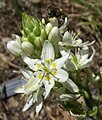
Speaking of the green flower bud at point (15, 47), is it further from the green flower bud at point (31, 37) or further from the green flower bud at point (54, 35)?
the green flower bud at point (54, 35)

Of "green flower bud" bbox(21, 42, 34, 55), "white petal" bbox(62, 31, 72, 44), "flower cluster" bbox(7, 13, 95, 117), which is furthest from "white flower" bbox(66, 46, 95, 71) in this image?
"green flower bud" bbox(21, 42, 34, 55)

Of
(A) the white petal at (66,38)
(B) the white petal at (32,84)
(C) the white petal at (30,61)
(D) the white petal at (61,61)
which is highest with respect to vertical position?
(A) the white petal at (66,38)

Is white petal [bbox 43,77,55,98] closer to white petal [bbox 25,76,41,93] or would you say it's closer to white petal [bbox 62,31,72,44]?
white petal [bbox 25,76,41,93]

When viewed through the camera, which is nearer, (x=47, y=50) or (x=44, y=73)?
(x=47, y=50)

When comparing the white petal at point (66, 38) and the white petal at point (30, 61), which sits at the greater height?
the white petal at point (66, 38)

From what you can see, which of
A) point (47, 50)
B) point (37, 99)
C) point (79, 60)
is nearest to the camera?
point (47, 50)

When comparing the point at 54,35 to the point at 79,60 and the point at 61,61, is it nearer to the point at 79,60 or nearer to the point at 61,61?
the point at 61,61

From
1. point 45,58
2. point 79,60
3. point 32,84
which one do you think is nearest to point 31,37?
point 45,58

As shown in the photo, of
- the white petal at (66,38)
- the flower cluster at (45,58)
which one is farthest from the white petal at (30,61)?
the white petal at (66,38)
